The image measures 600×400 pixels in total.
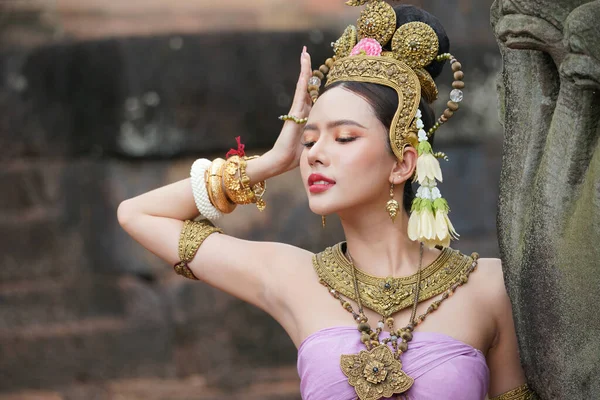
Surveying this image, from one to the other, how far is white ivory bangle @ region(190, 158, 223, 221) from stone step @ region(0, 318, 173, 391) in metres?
2.29

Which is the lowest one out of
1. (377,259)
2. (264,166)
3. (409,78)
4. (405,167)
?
(377,259)

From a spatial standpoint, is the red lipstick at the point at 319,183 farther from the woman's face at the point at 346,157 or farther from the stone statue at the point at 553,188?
the stone statue at the point at 553,188

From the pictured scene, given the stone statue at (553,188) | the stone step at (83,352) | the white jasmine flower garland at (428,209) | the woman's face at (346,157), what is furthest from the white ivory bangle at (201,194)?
the stone step at (83,352)

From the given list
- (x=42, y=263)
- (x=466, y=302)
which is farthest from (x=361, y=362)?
(x=42, y=263)

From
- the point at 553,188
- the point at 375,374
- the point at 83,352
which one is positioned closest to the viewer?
the point at 553,188

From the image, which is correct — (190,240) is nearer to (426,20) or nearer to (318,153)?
(318,153)

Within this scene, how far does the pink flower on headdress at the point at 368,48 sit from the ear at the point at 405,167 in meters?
0.28

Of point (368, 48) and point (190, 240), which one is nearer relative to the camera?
point (368, 48)

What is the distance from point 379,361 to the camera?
2.75m

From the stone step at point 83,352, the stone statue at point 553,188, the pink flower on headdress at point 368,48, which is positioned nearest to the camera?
the stone statue at point 553,188

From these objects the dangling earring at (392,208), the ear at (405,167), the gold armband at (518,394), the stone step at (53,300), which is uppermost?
the stone step at (53,300)

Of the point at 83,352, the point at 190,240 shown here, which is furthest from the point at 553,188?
the point at 83,352

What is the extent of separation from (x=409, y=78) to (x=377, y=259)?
51 cm

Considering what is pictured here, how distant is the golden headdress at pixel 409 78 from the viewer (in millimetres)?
2879
